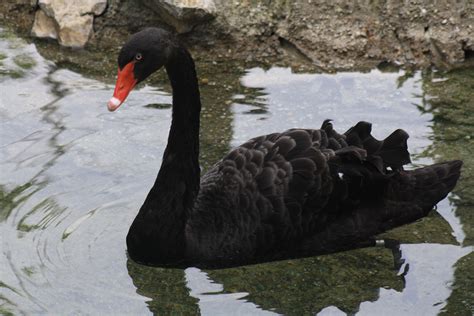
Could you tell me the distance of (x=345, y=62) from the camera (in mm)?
6367

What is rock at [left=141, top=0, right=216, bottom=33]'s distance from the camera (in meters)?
6.37

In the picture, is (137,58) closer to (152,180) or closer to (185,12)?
(152,180)

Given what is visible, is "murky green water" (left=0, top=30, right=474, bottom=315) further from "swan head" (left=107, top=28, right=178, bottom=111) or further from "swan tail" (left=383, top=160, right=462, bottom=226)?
"swan head" (left=107, top=28, right=178, bottom=111)

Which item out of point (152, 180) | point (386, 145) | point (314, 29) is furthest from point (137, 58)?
point (314, 29)

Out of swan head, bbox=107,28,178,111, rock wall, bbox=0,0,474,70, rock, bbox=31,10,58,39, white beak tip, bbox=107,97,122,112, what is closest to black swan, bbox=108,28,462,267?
swan head, bbox=107,28,178,111

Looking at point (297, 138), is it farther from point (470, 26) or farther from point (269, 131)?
point (470, 26)

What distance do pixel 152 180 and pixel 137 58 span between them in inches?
43.9

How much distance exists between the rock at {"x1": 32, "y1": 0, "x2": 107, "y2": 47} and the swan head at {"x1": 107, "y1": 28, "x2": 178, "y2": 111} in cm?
245

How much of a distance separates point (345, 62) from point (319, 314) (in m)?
2.49

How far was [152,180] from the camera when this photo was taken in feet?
16.9

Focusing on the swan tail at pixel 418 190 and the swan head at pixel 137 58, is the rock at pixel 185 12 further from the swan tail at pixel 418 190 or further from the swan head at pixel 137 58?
the swan head at pixel 137 58

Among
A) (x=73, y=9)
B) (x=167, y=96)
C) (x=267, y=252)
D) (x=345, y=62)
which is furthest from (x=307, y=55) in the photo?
(x=267, y=252)

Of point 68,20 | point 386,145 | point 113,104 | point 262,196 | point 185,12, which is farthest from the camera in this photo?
point 68,20

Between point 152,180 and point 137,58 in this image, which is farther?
point 152,180
